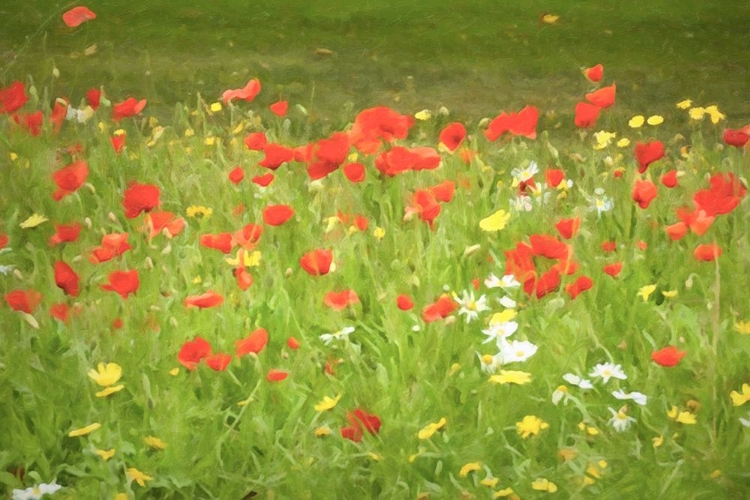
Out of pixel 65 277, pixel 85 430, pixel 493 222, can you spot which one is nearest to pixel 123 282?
pixel 65 277

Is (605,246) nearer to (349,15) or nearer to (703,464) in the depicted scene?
(703,464)

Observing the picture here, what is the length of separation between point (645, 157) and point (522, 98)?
9.42ft

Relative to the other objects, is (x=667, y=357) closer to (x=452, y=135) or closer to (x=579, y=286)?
(x=579, y=286)

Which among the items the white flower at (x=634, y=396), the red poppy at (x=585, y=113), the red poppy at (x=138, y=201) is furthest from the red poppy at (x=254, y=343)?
the red poppy at (x=585, y=113)

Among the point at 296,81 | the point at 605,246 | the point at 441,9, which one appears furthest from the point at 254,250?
the point at 441,9

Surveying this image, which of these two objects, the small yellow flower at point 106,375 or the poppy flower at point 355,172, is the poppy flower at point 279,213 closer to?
the poppy flower at point 355,172

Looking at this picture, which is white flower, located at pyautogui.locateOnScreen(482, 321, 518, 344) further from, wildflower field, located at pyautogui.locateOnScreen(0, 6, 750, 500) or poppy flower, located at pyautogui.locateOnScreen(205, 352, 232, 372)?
poppy flower, located at pyautogui.locateOnScreen(205, 352, 232, 372)

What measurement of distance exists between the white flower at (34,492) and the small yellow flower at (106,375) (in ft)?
0.61

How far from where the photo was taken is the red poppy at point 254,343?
165 centimetres

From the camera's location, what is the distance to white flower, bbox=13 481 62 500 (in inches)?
56.8

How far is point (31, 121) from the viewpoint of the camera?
294 centimetres

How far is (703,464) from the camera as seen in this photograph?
1.50m

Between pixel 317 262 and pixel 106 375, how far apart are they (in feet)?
1.73

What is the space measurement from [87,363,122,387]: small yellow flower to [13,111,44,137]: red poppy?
5.14 ft
